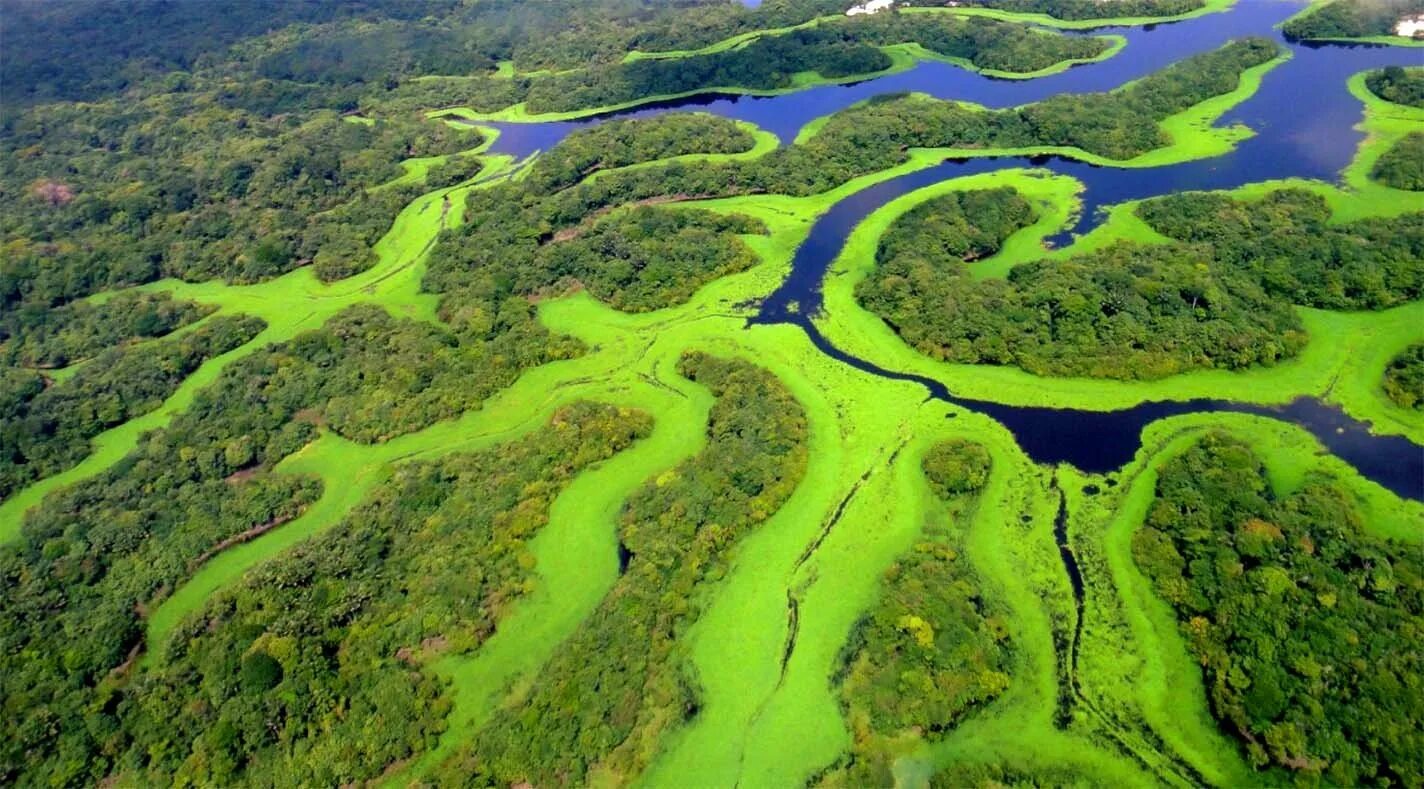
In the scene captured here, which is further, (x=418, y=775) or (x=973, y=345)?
(x=973, y=345)

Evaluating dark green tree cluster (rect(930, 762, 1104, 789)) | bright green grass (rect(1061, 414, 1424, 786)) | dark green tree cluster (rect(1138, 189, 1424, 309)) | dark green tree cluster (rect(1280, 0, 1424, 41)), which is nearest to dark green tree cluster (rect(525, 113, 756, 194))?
dark green tree cluster (rect(1138, 189, 1424, 309))

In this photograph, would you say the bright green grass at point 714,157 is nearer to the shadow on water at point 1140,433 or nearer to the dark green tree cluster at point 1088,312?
the dark green tree cluster at point 1088,312

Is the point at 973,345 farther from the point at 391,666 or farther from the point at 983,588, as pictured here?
the point at 391,666

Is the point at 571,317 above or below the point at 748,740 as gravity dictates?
above

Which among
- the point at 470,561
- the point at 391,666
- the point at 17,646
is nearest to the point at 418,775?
the point at 391,666

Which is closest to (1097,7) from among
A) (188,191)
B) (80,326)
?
(188,191)

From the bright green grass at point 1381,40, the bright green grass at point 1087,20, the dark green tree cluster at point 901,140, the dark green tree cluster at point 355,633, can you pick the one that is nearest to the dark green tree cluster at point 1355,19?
the bright green grass at point 1381,40

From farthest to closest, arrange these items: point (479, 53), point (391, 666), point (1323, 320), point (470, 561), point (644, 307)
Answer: point (479, 53) → point (644, 307) → point (1323, 320) → point (470, 561) → point (391, 666)
